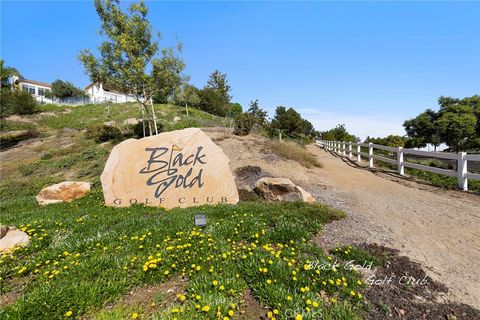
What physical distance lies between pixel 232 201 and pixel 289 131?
3698 centimetres

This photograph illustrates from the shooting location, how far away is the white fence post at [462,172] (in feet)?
26.7

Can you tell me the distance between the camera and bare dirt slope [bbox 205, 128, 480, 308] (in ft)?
12.1

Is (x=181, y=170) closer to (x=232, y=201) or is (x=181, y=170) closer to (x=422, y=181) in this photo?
(x=232, y=201)

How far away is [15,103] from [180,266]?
4634 cm

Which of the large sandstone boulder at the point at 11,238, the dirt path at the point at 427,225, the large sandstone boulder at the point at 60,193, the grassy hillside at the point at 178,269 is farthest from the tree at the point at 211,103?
the large sandstone boulder at the point at 11,238

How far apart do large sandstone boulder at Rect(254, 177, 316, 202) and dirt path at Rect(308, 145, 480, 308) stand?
1230mm

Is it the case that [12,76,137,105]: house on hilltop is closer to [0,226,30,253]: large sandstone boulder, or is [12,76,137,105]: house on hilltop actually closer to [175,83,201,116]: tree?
[175,83,201,116]: tree

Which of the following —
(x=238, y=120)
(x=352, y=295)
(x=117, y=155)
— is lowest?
(x=352, y=295)

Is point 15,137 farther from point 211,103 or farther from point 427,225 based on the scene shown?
point 427,225

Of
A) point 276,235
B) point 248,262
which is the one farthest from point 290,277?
point 276,235

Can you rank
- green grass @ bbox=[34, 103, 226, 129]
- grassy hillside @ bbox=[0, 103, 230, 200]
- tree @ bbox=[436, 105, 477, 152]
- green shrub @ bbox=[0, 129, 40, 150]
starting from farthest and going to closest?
1. tree @ bbox=[436, 105, 477, 152]
2. green grass @ bbox=[34, 103, 226, 129]
3. green shrub @ bbox=[0, 129, 40, 150]
4. grassy hillside @ bbox=[0, 103, 230, 200]

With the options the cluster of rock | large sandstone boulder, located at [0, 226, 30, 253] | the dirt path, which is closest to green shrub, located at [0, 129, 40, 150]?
large sandstone boulder, located at [0, 226, 30, 253]

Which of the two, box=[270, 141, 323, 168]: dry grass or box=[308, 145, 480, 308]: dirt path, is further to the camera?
box=[270, 141, 323, 168]: dry grass

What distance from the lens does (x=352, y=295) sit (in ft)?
9.84
